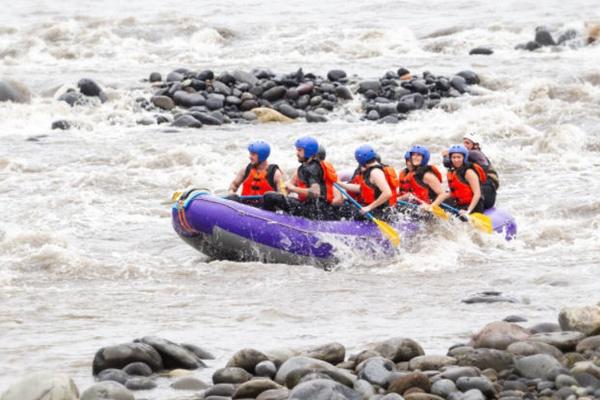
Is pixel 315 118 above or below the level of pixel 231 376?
below

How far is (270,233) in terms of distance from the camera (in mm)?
11586

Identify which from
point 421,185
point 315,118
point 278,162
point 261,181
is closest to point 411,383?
point 261,181

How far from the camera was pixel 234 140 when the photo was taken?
18.5 metres

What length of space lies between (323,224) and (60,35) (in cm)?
2001

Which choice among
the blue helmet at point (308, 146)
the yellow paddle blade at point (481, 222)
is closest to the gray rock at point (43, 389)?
the blue helmet at point (308, 146)

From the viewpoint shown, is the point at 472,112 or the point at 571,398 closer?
the point at 571,398

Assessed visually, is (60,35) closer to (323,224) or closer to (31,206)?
(31,206)

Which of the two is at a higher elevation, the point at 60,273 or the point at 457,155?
the point at 457,155

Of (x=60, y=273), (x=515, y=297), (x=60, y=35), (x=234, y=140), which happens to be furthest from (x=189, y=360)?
(x=60, y=35)

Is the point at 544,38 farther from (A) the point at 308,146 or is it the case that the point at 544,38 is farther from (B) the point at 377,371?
(B) the point at 377,371

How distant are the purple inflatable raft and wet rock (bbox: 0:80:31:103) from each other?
35.2 feet

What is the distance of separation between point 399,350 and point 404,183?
5489 mm

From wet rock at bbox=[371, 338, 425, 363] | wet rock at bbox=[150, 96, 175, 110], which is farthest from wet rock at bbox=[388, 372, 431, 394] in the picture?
wet rock at bbox=[150, 96, 175, 110]

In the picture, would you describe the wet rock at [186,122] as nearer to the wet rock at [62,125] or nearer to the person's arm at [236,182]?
the wet rock at [62,125]
